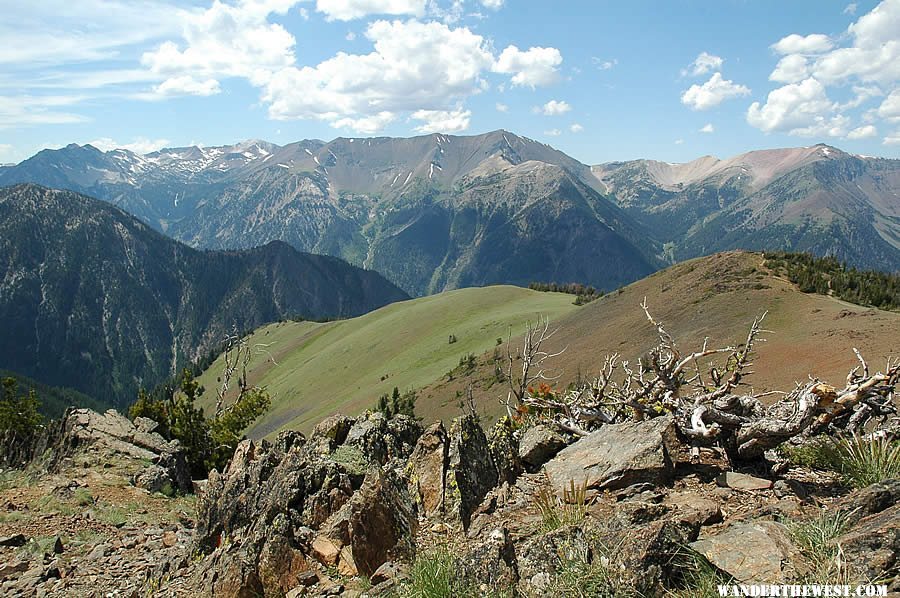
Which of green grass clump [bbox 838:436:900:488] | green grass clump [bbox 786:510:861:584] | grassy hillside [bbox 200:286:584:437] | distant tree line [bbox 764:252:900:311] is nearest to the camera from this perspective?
green grass clump [bbox 786:510:861:584]

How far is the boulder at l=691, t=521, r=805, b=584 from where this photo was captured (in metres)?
4.93

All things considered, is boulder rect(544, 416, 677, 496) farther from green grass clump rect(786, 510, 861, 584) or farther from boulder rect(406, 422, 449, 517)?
green grass clump rect(786, 510, 861, 584)

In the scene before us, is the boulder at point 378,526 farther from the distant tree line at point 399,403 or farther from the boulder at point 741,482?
the distant tree line at point 399,403

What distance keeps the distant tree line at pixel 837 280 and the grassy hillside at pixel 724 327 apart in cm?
145

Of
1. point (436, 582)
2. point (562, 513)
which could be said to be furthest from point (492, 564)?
point (562, 513)

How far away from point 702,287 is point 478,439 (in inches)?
2378

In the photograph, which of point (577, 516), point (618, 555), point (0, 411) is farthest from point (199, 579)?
point (0, 411)

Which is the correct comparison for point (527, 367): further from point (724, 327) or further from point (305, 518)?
point (724, 327)

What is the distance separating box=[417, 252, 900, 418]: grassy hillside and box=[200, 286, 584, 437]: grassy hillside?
979cm

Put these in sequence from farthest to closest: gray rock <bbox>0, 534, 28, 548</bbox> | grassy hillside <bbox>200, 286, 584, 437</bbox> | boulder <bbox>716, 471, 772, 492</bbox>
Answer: grassy hillside <bbox>200, 286, 584, 437</bbox> < gray rock <bbox>0, 534, 28, 548</bbox> < boulder <bbox>716, 471, 772, 492</bbox>

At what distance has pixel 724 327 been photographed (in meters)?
47.4

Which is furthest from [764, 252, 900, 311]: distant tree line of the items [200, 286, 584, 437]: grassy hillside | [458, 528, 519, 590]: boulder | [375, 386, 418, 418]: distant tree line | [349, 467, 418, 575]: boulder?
[458, 528, 519, 590]: boulder

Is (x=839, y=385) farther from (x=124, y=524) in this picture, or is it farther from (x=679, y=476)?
(x=124, y=524)

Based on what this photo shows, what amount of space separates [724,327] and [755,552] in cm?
4752
